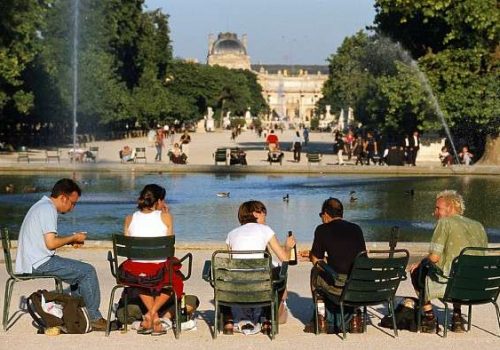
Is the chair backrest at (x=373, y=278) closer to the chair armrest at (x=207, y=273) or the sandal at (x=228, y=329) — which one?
the sandal at (x=228, y=329)

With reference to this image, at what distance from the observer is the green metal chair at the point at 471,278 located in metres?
8.66

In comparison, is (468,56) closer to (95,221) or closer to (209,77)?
(95,221)

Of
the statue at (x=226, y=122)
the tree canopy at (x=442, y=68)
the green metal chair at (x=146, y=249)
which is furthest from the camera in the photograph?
the statue at (x=226, y=122)

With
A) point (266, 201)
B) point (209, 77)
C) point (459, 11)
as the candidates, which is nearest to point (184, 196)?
point (266, 201)

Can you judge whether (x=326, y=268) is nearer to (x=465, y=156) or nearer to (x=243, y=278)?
(x=243, y=278)

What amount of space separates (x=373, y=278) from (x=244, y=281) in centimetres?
104

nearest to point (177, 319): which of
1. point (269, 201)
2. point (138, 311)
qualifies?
point (138, 311)

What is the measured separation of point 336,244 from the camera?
872cm

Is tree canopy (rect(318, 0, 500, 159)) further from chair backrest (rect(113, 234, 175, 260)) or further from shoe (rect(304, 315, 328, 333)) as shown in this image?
chair backrest (rect(113, 234, 175, 260))

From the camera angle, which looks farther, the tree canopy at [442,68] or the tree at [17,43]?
the tree at [17,43]

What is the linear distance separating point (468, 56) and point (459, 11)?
2160 mm

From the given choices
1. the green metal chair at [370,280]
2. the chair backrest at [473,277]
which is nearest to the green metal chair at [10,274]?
the green metal chair at [370,280]

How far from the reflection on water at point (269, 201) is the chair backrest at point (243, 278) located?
810 cm

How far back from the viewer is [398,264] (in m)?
8.59
